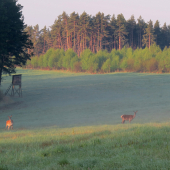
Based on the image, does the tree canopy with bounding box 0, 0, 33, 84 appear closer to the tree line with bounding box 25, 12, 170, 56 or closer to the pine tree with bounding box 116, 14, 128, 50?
the tree line with bounding box 25, 12, 170, 56

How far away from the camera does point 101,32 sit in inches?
3137

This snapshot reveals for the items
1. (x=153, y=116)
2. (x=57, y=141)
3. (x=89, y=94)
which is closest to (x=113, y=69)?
(x=89, y=94)

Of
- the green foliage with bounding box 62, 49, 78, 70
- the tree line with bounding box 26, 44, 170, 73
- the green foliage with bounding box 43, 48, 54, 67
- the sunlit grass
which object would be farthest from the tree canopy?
the green foliage with bounding box 43, 48, 54, 67

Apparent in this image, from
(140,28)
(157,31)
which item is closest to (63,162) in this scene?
(157,31)

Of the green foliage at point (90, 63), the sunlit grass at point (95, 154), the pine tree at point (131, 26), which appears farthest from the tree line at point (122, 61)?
the sunlit grass at point (95, 154)

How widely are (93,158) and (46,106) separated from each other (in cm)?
1559

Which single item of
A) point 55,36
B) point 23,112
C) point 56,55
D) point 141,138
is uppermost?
point 55,36

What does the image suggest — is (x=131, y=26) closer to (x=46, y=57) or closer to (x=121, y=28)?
(x=121, y=28)

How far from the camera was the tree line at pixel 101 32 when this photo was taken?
77.8 metres

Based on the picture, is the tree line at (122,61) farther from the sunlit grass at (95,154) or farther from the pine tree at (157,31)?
the sunlit grass at (95,154)

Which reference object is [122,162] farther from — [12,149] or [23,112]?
[23,112]

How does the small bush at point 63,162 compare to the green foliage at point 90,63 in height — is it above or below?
below

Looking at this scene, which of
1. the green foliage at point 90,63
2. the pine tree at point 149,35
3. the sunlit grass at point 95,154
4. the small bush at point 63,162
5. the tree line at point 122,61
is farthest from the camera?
the pine tree at point 149,35

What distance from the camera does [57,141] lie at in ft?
23.3
